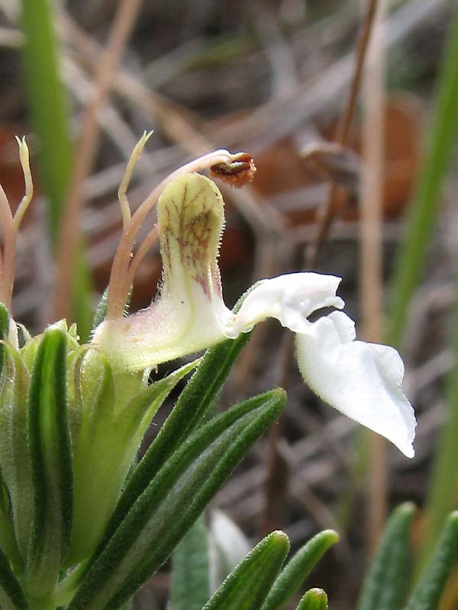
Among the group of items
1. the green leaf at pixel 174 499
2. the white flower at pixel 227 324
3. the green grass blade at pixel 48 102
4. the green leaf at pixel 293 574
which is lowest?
the green leaf at pixel 293 574

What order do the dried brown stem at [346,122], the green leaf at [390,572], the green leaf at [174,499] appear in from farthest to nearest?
the dried brown stem at [346,122] → the green leaf at [390,572] → the green leaf at [174,499]

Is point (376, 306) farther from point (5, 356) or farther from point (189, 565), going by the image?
point (5, 356)

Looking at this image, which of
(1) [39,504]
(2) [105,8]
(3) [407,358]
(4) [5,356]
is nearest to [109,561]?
(1) [39,504]

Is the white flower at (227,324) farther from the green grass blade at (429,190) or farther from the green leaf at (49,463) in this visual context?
the green grass blade at (429,190)

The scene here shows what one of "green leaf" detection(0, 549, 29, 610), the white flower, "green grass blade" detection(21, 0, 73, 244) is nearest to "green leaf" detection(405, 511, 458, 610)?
the white flower

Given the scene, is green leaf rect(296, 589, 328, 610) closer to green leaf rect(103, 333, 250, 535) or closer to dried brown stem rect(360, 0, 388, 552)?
green leaf rect(103, 333, 250, 535)

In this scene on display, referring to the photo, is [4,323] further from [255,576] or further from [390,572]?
[390,572]

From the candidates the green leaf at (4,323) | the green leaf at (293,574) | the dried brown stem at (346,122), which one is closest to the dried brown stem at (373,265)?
the dried brown stem at (346,122)
